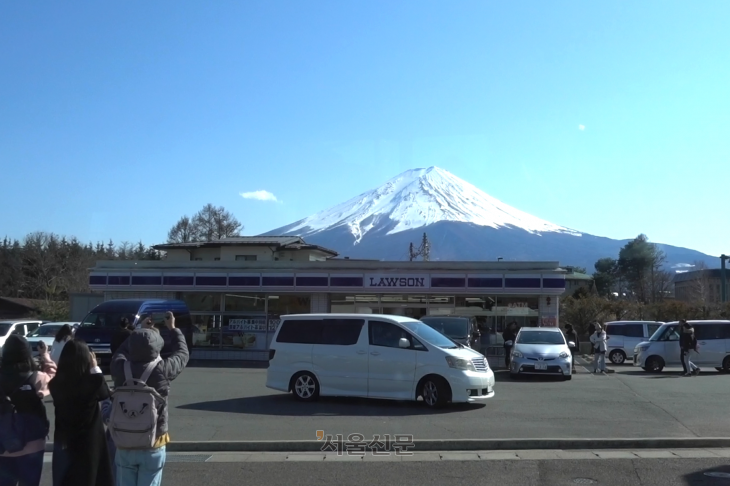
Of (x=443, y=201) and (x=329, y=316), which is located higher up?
(x=443, y=201)

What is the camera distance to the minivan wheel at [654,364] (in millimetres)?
22781

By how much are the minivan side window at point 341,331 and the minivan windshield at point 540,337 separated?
8.30 metres

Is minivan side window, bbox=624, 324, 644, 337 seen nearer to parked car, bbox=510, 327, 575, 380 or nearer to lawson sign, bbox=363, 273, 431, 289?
lawson sign, bbox=363, 273, 431, 289

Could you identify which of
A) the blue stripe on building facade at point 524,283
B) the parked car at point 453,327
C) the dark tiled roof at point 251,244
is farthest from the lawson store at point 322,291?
the dark tiled roof at point 251,244

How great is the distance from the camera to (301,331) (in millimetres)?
14406

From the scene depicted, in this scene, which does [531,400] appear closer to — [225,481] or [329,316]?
[329,316]

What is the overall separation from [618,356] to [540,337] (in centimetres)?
861

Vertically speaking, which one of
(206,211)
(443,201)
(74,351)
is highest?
(443,201)

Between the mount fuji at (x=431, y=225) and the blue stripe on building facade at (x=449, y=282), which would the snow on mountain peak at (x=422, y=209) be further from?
the blue stripe on building facade at (x=449, y=282)

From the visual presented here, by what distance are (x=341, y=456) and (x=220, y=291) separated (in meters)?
20.4

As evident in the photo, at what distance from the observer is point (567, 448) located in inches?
367

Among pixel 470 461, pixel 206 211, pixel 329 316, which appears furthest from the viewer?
pixel 206 211

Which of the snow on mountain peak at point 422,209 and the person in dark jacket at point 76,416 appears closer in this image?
the person in dark jacket at point 76,416

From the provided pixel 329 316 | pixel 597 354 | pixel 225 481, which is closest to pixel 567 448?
pixel 225 481
